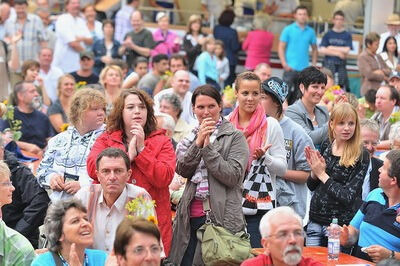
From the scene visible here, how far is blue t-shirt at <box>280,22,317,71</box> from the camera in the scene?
19.7 metres

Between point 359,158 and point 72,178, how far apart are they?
2324 millimetres

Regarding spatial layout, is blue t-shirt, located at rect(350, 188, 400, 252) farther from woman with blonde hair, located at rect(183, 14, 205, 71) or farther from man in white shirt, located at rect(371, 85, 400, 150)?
woman with blonde hair, located at rect(183, 14, 205, 71)

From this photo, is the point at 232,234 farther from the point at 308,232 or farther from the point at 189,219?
the point at 308,232

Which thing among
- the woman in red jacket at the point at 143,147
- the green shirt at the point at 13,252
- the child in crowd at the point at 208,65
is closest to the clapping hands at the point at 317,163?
the woman in red jacket at the point at 143,147

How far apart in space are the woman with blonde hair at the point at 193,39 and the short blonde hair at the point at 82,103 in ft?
35.7

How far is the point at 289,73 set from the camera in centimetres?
1936

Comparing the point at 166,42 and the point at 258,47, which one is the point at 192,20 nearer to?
the point at 166,42

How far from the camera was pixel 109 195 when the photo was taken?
773 centimetres

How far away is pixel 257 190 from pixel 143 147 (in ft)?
3.56

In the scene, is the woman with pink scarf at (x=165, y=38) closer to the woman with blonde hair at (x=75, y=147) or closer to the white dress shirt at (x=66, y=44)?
the white dress shirt at (x=66, y=44)

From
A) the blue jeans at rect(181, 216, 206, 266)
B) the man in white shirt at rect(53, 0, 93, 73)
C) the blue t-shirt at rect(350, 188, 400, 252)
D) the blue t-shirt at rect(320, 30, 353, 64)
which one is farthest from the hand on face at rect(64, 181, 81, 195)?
the blue t-shirt at rect(320, 30, 353, 64)

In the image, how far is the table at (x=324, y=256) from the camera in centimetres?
794

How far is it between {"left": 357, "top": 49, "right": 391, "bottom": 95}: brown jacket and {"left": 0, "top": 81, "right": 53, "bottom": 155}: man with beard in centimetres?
609

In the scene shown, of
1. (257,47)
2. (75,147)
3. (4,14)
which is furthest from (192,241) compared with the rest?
(257,47)
